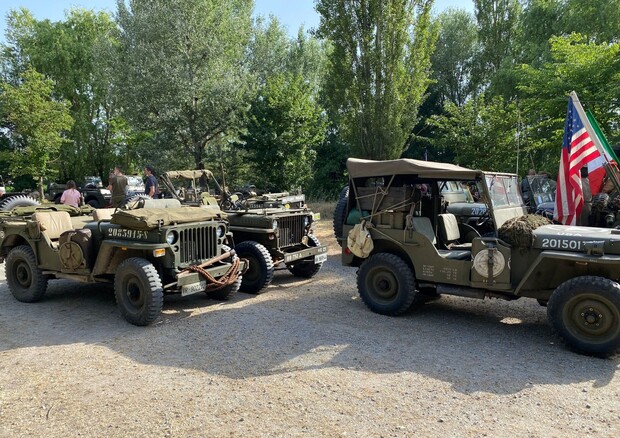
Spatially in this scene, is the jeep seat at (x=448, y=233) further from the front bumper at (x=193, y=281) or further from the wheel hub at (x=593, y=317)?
the front bumper at (x=193, y=281)

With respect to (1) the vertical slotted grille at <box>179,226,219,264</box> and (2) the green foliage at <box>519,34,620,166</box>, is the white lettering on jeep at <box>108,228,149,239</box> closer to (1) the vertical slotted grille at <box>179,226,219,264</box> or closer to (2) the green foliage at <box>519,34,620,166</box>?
(1) the vertical slotted grille at <box>179,226,219,264</box>

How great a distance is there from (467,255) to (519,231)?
84 cm

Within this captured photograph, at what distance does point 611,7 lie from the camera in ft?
68.2

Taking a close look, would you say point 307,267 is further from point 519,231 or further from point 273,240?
point 519,231

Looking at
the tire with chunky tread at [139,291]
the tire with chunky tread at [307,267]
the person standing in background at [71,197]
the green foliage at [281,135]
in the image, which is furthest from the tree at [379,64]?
the tire with chunky tread at [139,291]

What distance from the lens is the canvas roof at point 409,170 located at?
601cm

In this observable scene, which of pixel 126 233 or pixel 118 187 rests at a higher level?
pixel 118 187

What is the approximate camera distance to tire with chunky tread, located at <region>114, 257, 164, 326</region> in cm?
582

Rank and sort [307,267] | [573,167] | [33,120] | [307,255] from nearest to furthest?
[573,167], [307,255], [307,267], [33,120]

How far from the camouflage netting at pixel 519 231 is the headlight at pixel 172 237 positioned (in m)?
3.80

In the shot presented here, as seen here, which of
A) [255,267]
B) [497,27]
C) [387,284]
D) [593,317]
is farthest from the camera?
[497,27]

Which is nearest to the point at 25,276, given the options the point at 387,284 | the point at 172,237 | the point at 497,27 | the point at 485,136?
the point at 172,237

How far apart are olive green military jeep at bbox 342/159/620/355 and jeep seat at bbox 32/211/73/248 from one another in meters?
4.13

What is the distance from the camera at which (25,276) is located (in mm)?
7410
